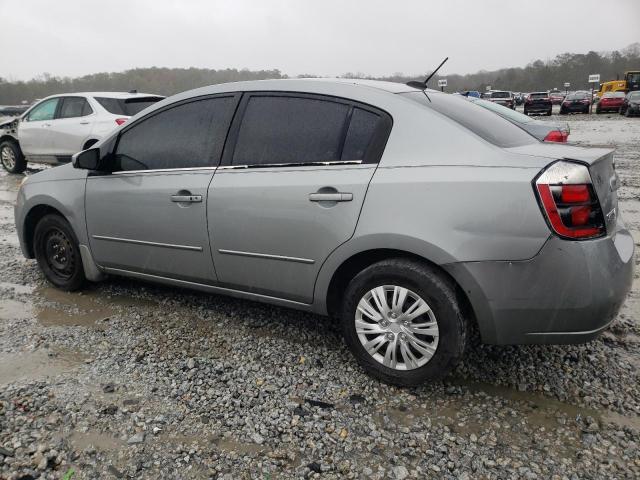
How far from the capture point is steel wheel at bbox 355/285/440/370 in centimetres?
265

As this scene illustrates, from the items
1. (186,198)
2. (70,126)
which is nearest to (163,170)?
(186,198)

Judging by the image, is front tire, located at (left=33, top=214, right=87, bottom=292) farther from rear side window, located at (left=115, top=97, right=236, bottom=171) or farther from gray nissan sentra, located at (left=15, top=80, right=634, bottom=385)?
rear side window, located at (left=115, top=97, right=236, bottom=171)

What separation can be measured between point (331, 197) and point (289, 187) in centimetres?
29

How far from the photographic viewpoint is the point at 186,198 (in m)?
3.34

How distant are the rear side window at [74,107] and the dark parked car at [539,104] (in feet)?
99.4

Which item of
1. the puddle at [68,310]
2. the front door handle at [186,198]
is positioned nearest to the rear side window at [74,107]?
the puddle at [68,310]

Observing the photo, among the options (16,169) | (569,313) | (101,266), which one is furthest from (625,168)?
(16,169)

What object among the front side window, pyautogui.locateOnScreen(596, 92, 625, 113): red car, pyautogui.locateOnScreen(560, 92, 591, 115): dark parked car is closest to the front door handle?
the front side window

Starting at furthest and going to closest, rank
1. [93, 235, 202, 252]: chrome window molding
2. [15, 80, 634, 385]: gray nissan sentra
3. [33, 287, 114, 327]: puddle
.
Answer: [33, 287, 114, 327]: puddle
[93, 235, 202, 252]: chrome window molding
[15, 80, 634, 385]: gray nissan sentra

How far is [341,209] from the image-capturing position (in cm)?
276

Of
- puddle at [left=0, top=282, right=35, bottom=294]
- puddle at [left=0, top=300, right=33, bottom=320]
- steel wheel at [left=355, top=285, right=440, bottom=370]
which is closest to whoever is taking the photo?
steel wheel at [left=355, top=285, right=440, bottom=370]

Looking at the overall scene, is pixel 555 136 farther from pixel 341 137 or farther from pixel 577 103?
pixel 577 103

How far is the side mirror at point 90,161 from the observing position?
149 inches

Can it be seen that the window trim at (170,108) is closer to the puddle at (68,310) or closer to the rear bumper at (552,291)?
the puddle at (68,310)
